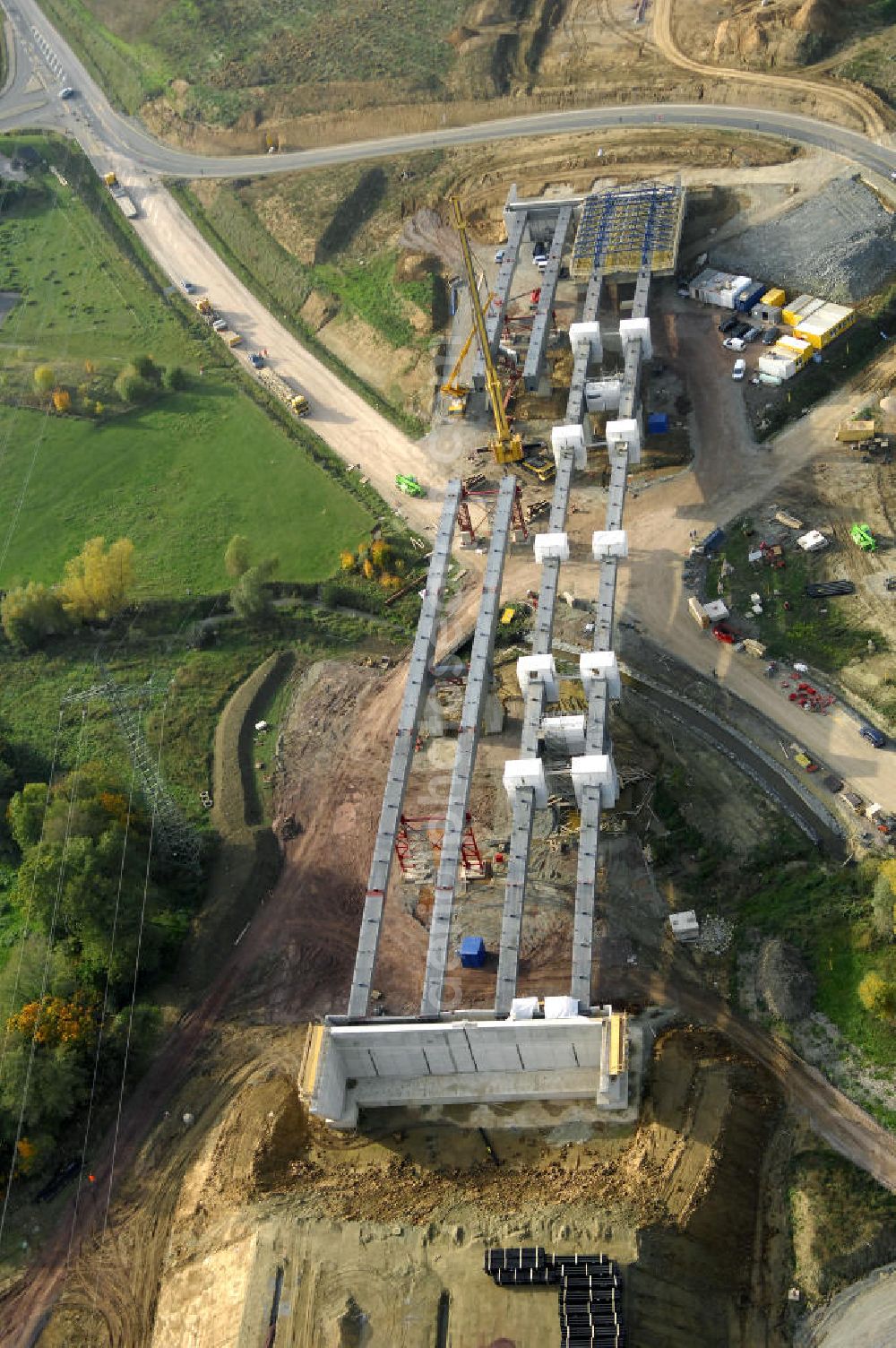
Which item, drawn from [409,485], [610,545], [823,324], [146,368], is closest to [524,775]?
[610,545]

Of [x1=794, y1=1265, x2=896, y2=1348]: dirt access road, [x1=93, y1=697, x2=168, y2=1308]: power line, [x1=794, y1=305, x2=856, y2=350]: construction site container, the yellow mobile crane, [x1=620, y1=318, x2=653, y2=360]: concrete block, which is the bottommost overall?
[x1=794, y1=1265, x2=896, y2=1348]: dirt access road

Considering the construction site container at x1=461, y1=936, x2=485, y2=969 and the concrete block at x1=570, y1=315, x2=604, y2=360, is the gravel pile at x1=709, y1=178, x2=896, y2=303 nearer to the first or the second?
the concrete block at x1=570, y1=315, x2=604, y2=360

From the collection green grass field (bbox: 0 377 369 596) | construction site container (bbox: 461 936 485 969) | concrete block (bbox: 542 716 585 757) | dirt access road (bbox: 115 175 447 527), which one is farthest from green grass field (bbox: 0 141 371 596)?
construction site container (bbox: 461 936 485 969)

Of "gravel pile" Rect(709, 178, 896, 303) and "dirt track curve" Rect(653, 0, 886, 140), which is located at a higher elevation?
"dirt track curve" Rect(653, 0, 886, 140)

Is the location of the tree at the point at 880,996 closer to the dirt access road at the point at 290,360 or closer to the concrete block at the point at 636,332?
the dirt access road at the point at 290,360

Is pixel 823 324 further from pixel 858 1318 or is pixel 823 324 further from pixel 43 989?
pixel 43 989

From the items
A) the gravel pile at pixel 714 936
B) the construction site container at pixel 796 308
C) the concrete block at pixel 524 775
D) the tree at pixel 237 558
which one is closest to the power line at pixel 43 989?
→ the tree at pixel 237 558
